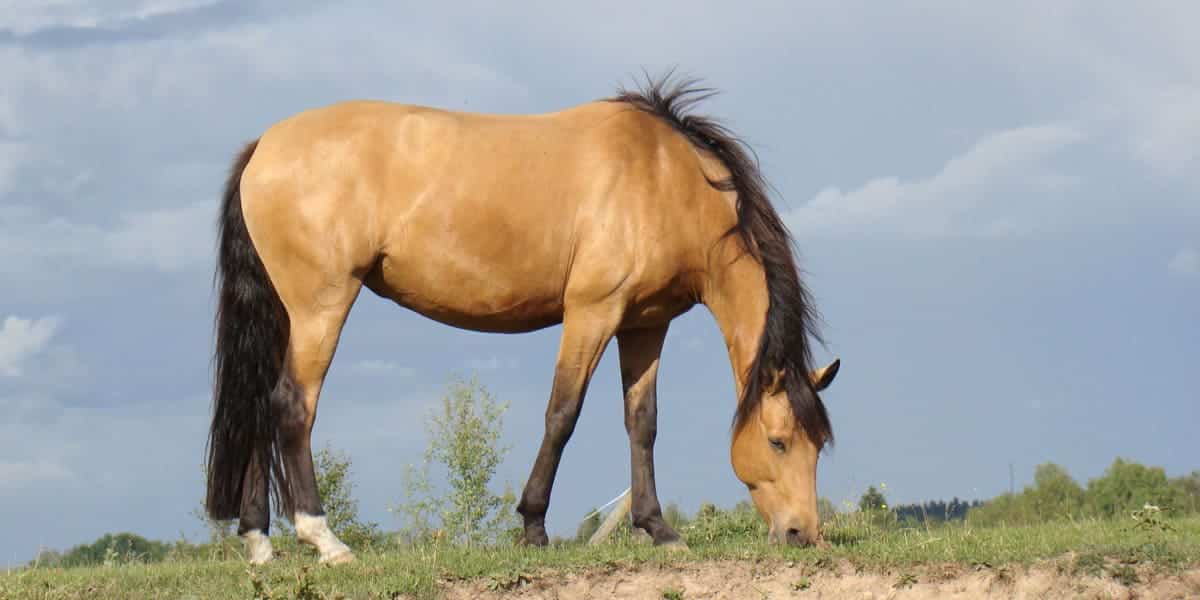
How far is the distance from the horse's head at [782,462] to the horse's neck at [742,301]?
0.33 m

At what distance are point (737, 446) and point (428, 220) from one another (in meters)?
2.85

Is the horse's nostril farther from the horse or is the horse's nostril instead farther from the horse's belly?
the horse's belly

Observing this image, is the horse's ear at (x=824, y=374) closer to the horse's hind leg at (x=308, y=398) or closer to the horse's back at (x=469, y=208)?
the horse's back at (x=469, y=208)

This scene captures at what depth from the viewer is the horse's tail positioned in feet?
31.0

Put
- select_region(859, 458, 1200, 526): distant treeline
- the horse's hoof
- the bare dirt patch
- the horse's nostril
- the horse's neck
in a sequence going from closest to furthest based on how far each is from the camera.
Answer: the bare dirt patch, the horse's hoof, the horse's nostril, the horse's neck, select_region(859, 458, 1200, 526): distant treeline

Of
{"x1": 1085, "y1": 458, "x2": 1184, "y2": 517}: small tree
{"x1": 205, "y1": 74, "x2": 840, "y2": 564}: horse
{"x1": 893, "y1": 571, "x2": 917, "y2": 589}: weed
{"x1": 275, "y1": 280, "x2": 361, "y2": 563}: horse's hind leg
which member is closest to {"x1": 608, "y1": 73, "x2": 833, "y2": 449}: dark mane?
{"x1": 205, "y1": 74, "x2": 840, "y2": 564}: horse

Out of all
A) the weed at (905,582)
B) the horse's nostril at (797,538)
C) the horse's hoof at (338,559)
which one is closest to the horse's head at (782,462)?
the horse's nostril at (797,538)

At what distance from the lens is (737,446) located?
937cm

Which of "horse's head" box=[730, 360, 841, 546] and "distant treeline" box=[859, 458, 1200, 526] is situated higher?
"distant treeline" box=[859, 458, 1200, 526]

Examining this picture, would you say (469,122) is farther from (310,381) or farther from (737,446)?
(737,446)

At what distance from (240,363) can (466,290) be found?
6.15 feet

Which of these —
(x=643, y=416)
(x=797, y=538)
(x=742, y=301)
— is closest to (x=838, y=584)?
(x=797, y=538)

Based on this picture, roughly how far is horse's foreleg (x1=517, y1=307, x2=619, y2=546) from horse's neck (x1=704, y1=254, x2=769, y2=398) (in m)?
0.95

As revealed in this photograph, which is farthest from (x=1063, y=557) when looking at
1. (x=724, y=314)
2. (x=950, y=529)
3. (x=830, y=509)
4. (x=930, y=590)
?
(x=830, y=509)
